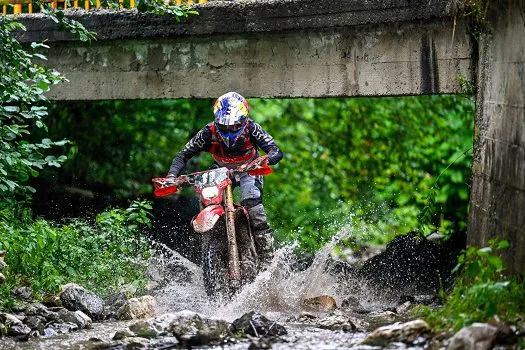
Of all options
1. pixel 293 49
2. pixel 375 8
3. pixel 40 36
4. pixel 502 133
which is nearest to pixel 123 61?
pixel 40 36

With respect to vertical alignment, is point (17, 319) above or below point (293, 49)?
below

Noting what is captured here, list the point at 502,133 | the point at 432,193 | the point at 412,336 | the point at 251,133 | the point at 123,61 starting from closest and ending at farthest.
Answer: the point at 412,336 < the point at 502,133 < the point at 251,133 < the point at 432,193 < the point at 123,61

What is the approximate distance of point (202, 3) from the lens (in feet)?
35.8

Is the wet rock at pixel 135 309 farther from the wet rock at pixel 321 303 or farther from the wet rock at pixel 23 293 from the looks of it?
the wet rock at pixel 321 303

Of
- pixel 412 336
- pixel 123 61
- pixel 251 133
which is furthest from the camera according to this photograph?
pixel 123 61

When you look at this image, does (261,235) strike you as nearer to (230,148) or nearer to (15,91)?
(230,148)

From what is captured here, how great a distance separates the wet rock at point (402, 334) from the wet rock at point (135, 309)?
8.79 ft

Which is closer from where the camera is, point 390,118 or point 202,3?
point 202,3

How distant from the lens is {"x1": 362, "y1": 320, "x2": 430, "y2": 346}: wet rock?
6.88 metres

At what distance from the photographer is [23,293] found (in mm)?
9180

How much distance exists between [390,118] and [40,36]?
6.30 m

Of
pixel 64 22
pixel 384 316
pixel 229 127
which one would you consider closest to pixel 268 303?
pixel 384 316

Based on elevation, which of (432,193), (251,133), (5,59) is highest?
(5,59)

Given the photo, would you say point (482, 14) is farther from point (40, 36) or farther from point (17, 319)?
point (40, 36)
